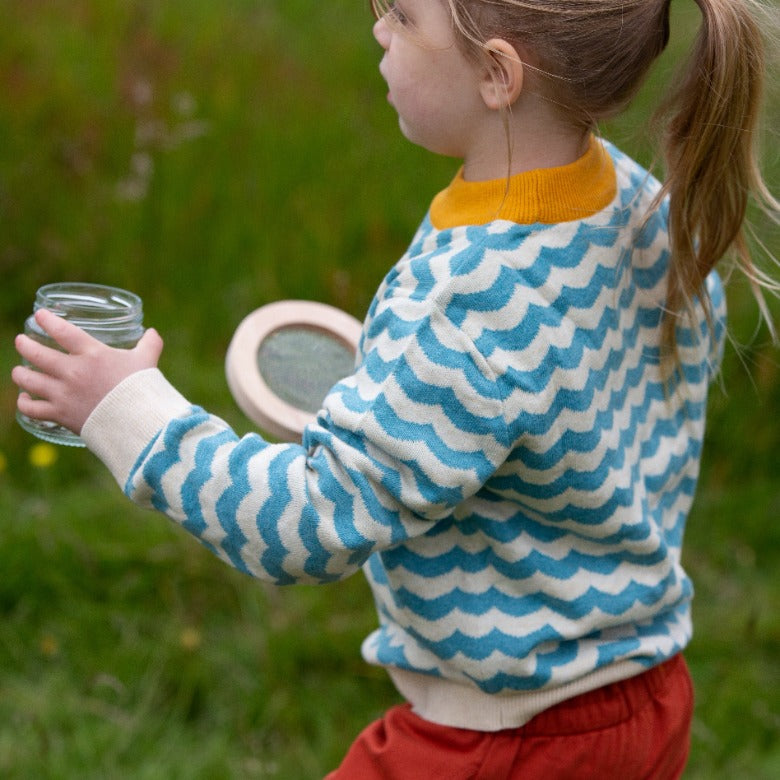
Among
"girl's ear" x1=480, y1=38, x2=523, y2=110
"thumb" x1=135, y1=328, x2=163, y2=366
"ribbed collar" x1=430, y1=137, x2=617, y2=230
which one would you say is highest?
"girl's ear" x1=480, y1=38, x2=523, y2=110

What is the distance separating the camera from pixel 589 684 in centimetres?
159

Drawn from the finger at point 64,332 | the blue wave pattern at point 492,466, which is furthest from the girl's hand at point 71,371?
the blue wave pattern at point 492,466

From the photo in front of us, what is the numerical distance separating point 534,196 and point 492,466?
329 mm

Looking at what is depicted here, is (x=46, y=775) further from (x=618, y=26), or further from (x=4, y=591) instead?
(x=618, y=26)

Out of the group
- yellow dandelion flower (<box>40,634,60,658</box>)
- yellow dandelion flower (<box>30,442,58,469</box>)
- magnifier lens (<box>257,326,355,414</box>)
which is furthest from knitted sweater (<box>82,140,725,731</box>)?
yellow dandelion flower (<box>30,442,58,469</box>)

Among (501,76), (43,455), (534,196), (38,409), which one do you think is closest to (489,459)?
(534,196)

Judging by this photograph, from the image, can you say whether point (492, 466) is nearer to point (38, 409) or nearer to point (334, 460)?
point (334, 460)

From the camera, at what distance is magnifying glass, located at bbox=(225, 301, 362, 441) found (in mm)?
1750

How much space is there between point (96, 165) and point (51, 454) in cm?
111

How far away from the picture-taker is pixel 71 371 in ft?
4.72

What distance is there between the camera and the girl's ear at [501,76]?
1.39 metres

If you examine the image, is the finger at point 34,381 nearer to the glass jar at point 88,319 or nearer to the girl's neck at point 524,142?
the glass jar at point 88,319

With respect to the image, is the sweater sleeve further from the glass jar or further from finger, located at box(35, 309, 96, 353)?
the glass jar

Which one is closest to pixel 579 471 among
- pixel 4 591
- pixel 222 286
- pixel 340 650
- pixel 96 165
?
pixel 340 650
